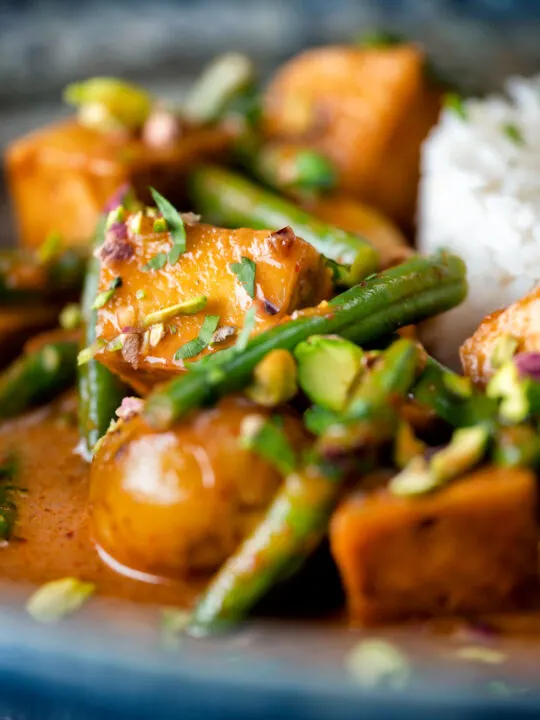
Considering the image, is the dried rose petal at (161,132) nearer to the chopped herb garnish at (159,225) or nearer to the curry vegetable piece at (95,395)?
the curry vegetable piece at (95,395)

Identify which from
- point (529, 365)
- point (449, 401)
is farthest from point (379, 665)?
point (529, 365)

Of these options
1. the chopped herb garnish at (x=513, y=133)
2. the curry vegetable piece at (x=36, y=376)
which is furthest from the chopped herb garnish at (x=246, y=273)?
the chopped herb garnish at (x=513, y=133)

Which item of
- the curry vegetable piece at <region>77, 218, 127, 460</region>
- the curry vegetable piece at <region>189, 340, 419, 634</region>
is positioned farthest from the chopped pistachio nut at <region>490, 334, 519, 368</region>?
the curry vegetable piece at <region>77, 218, 127, 460</region>

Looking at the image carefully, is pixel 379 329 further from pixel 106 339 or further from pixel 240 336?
pixel 106 339

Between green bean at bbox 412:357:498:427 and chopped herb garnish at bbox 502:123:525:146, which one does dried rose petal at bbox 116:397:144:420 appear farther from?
chopped herb garnish at bbox 502:123:525:146

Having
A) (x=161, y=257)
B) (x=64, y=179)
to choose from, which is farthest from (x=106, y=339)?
(x=64, y=179)

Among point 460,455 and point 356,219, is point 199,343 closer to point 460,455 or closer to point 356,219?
point 460,455

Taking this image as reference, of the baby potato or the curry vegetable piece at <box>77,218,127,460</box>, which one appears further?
the curry vegetable piece at <box>77,218,127,460</box>
